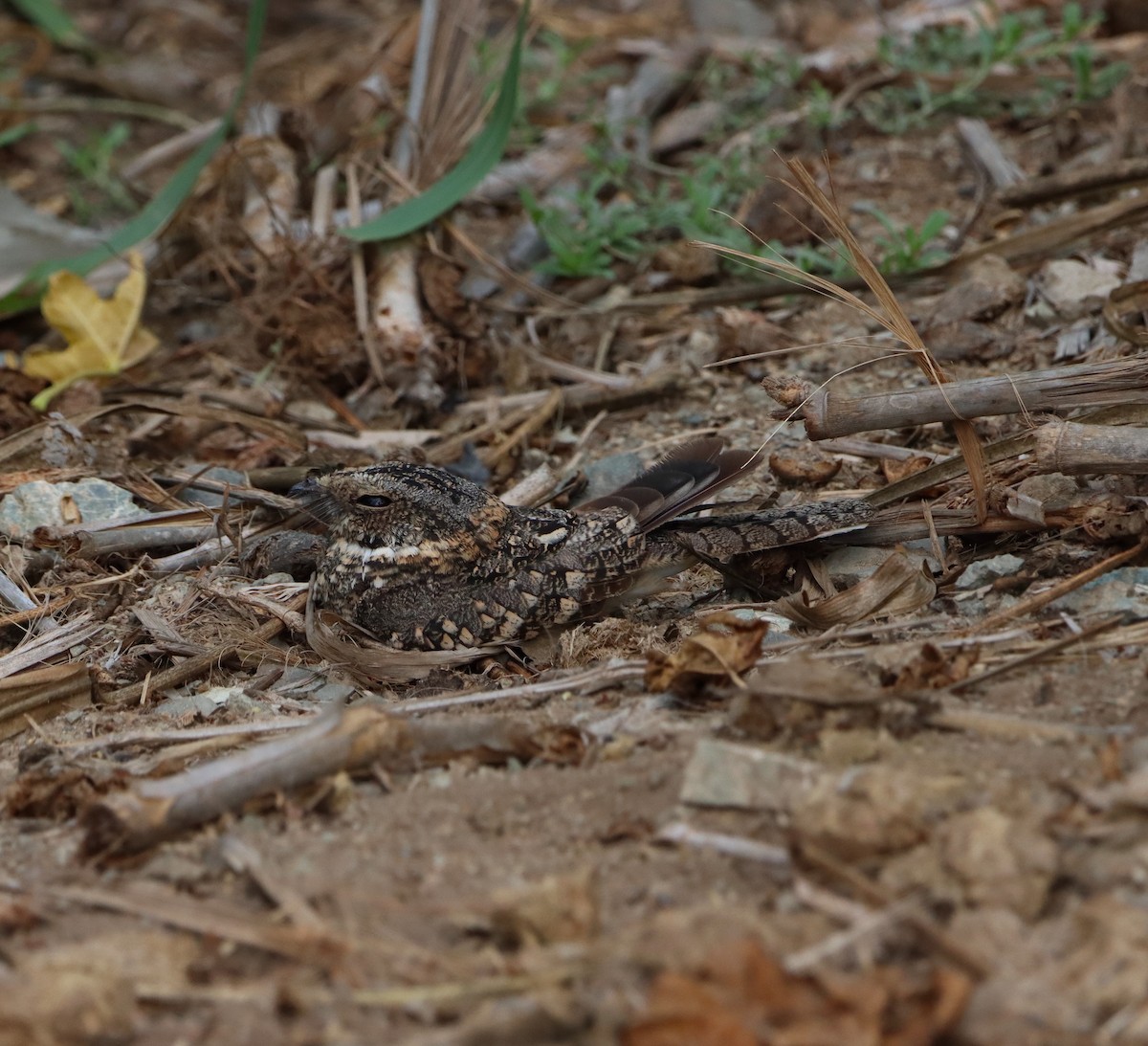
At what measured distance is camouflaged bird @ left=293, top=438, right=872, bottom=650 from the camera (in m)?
3.54

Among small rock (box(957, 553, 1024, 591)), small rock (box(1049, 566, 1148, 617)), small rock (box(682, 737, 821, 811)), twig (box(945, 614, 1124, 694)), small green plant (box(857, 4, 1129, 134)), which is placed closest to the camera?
small rock (box(682, 737, 821, 811))

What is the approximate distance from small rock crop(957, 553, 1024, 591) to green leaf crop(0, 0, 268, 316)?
128 inches

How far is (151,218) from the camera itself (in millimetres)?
4988

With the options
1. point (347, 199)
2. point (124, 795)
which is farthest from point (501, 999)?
point (347, 199)

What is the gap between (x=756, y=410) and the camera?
4.55 metres

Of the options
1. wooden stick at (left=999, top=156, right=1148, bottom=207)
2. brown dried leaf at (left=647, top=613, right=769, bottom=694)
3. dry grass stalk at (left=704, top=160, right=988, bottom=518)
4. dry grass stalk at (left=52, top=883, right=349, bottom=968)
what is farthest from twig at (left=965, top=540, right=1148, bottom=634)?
wooden stick at (left=999, top=156, right=1148, bottom=207)

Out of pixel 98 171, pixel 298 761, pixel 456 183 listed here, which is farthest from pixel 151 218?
pixel 298 761

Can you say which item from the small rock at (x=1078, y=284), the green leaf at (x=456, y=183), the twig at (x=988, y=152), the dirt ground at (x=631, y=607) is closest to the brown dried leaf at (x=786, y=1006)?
the dirt ground at (x=631, y=607)

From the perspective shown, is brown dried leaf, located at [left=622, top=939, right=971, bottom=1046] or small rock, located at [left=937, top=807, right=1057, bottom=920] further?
small rock, located at [left=937, top=807, right=1057, bottom=920]

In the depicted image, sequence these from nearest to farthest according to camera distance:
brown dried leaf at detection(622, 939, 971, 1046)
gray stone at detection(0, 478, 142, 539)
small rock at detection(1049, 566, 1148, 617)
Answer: brown dried leaf at detection(622, 939, 971, 1046) → small rock at detection(1049, 566, 1148, 617) → gray stone at detection(0, 478, 142, 539)

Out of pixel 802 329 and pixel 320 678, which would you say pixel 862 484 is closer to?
pixel 802 329

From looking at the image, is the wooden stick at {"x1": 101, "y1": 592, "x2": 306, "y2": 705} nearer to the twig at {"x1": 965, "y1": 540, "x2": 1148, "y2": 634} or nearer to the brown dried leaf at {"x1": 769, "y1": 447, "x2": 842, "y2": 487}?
the brown dried leaf at {"x1": 769, "y1": 447, "x2": 842, "y2": 487}

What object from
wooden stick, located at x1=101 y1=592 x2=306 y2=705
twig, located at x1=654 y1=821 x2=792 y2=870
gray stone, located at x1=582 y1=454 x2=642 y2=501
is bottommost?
gray stone, located at x1=582 y1=454 x2=642 y2=501

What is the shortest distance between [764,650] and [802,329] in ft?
6.85
